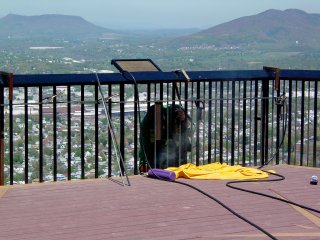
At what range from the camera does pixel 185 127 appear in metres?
7.35

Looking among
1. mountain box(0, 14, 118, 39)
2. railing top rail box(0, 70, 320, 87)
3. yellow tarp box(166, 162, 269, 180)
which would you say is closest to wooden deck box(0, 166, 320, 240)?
yellow tarp box(166, 162, 269, 180)

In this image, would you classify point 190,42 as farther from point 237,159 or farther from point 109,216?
point 109,216

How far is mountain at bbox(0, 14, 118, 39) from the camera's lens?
62.1 m

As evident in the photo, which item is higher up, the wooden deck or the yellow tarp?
the yellow tarp

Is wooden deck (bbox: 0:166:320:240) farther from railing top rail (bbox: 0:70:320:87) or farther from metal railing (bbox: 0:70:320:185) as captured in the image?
railing top rail (bbox: 0:70:320:87)

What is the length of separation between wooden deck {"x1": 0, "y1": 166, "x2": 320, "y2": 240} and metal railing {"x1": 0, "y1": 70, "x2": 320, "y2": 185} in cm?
59

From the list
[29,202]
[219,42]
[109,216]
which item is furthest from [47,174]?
[219,42]

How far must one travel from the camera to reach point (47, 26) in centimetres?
6569

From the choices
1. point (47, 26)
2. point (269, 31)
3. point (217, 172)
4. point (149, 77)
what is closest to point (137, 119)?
point (149, 77)

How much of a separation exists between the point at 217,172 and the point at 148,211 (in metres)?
1.61

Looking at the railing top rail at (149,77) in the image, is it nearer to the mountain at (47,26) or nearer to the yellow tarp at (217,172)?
the yellow tarp at (217,172)

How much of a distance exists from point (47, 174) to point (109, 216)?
6.92 feet

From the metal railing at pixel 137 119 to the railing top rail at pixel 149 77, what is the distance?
0.03 feet

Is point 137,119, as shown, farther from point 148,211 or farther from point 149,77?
point 148,211
